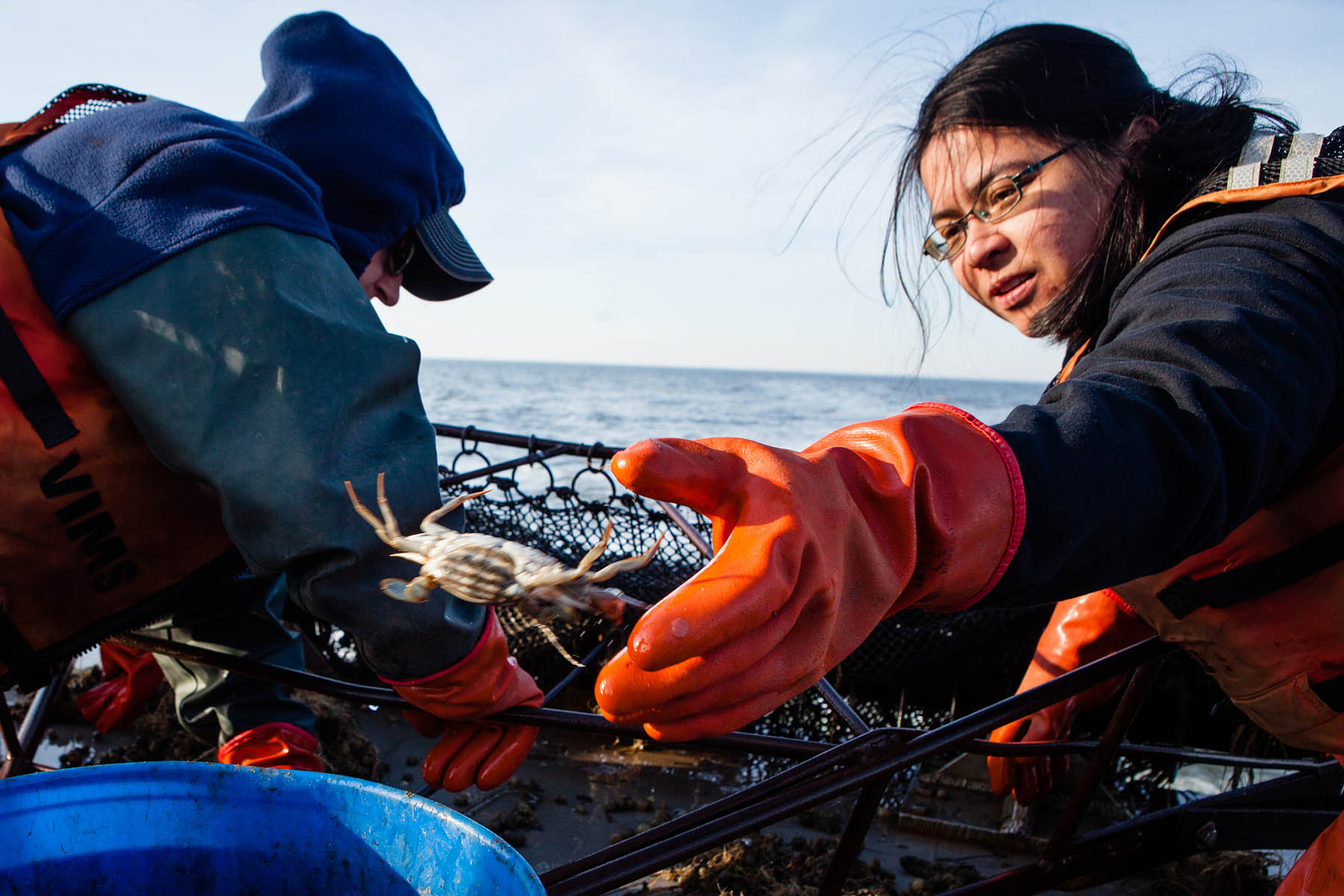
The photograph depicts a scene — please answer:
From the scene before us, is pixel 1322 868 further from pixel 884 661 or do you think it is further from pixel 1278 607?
pixel 884 661

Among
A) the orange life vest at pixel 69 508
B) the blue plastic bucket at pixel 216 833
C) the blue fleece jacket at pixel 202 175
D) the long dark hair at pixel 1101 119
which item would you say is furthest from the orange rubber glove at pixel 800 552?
the orange life vest at pixel 69 508

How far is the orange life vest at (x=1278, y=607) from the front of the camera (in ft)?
5.17

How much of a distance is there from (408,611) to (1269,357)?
5.05 feet

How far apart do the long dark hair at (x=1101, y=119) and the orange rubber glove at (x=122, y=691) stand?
342 centimetres

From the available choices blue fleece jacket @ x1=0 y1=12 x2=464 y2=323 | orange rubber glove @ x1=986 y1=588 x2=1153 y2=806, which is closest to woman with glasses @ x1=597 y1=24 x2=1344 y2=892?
orange rubber glove @ x1=986 y1=588 x2=1153 y2=806

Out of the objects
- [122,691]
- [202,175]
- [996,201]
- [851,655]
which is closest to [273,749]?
[122,691]

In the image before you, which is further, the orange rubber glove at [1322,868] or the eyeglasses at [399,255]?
the eyeglasses at [399,255]

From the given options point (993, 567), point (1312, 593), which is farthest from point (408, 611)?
point (1312, 593)

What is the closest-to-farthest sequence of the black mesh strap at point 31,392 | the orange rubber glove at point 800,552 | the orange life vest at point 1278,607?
1. the orange rubber glove at point 800,552
2. the orange life vest at point 1278,607
3. the black mesh strap at point 31,392

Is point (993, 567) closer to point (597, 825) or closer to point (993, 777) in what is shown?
point (993, 777)

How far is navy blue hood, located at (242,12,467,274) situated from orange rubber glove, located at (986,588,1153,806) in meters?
2.11

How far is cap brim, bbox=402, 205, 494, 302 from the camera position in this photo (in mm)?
2789

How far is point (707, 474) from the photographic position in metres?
0.98

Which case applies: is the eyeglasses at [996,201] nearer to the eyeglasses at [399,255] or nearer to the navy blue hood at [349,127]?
the navy blue hood at [349,127]
